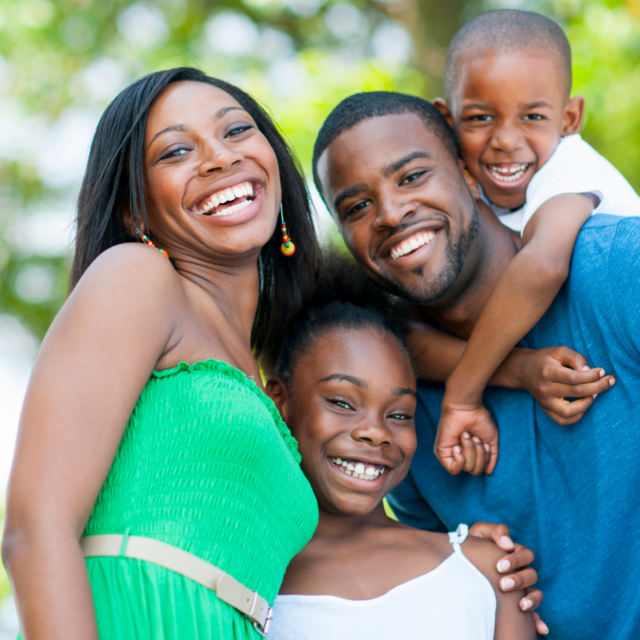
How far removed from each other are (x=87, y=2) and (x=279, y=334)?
7284 mm

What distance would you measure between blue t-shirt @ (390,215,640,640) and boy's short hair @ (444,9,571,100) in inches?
37.0

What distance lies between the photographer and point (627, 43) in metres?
4.89

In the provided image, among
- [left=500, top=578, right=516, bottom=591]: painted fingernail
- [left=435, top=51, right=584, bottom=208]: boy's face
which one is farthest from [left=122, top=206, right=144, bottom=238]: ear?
[left=500, top=578, right=516, bottom=591]: painted fingernail

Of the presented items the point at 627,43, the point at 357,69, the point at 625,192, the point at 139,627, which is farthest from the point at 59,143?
the point at 139,627

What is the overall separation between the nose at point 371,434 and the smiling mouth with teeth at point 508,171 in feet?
3.83

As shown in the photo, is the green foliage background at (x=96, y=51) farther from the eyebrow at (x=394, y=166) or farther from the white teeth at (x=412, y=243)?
the white teeth at (x=412, y=243)

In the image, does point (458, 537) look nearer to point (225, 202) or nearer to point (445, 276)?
point (445, 276)

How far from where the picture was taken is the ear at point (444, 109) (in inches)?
120

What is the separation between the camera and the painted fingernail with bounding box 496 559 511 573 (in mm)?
2301

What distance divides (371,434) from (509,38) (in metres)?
1.69

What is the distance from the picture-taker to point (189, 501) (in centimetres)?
159

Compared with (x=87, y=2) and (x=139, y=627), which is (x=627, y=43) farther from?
(x=87, y=2)

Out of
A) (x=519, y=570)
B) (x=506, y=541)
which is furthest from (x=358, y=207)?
(x=519, y=570)

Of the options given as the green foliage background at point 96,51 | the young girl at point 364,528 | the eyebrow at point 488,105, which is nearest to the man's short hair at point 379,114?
the eyebrow at point 488,105
